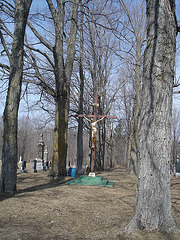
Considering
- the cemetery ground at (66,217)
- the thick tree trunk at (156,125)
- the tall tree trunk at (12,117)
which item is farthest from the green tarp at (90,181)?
the thick tree trunk at (156,125)

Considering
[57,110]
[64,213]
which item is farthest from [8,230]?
[57,110]

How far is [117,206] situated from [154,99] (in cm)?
306

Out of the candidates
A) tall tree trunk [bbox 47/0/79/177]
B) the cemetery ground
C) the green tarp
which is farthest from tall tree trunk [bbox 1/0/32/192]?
tall tree trunk [bbox 47/0/79/177]

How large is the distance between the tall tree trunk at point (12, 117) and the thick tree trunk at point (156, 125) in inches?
170

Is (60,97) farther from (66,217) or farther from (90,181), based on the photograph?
(66,217)

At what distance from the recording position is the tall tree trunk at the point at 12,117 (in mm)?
6926

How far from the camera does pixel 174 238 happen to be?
3297 mm

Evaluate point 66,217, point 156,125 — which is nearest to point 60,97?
point 66,217

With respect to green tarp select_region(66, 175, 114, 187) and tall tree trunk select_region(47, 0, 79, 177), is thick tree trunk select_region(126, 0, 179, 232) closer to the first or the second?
green tarp select_region(66, 175, 114, 187)

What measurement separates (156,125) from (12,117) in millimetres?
4601

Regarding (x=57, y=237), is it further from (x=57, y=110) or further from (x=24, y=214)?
(x=57, y=110)

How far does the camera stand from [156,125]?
3713 millimetres

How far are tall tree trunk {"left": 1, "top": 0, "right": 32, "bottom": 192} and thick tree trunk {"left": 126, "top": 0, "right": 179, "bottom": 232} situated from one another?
4.31 metres

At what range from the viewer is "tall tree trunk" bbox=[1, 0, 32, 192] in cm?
693
